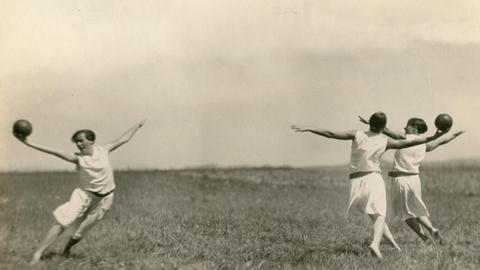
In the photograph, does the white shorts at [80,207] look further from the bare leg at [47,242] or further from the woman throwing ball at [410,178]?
the woman throwing ball at [410,178]

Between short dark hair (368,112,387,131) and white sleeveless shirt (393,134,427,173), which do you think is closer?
short dark hair (368,112,387,131)

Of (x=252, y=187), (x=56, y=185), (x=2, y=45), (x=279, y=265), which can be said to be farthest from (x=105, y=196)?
(x=252, y=187)

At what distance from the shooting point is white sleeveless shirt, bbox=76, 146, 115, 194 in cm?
733

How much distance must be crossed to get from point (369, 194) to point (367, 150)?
64cm

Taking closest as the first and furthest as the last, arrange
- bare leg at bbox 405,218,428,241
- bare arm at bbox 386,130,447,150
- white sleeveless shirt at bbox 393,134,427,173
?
1. bare arm at bbox 386,130,447,150
2. bare leg at bbox 405,218,428,241
3. white sleeveless shirt at bbox 393,134,427,173

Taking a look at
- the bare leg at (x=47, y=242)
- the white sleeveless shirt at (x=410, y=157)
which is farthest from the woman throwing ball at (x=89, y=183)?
the white sleeveless shirt at (x=410, y=157)

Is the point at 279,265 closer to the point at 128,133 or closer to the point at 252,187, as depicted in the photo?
the point at 128,133

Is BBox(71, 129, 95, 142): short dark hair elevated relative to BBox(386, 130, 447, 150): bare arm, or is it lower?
elevated

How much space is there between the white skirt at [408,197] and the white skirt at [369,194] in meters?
1.40

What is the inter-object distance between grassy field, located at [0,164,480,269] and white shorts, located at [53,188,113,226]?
568 mm

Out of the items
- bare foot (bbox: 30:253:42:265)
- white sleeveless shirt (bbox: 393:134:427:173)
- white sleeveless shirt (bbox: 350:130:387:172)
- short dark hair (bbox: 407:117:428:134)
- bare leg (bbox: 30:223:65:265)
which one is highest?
short dark hair (bbox: 407:117:428:134)

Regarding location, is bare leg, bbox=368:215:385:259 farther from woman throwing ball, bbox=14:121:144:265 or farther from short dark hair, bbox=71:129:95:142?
short dark hair, bbox=71:129:95:142

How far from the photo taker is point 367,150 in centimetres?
776

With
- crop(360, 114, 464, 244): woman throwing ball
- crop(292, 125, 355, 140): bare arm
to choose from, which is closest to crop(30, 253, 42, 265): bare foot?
crop(292, 125, 355, 140): bare arm
